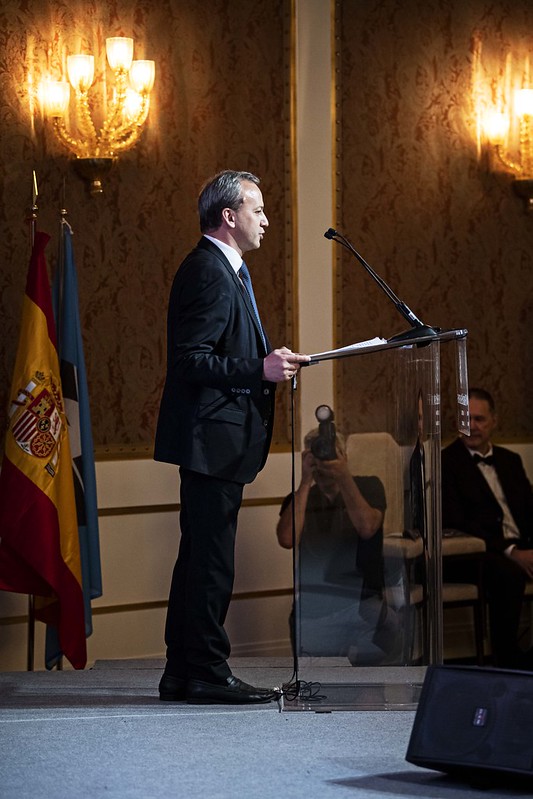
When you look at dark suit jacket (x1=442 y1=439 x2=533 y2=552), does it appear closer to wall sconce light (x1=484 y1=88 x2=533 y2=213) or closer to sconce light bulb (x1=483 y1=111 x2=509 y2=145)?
wall sconce light (x1=484 y1=88 x2=533 y2=213)

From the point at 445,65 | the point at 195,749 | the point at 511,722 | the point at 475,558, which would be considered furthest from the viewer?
the point at 445,65

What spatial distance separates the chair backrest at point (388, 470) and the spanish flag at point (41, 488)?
136 centimetres

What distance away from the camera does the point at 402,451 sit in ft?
10.2

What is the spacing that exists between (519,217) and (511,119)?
48 cm

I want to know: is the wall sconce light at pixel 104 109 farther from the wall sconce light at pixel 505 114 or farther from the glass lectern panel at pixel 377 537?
the glass lectern panel at pixel 377 537

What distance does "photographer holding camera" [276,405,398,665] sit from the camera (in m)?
3.10

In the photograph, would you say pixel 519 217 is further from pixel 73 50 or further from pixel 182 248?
pixel 73 50

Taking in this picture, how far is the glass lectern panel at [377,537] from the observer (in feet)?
10.2

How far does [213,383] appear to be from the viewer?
3008 mm

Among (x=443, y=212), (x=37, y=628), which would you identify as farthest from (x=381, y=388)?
(x=443, y=212)

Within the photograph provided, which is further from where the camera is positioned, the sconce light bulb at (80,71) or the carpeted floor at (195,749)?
the sconce light bulb at (80,71)

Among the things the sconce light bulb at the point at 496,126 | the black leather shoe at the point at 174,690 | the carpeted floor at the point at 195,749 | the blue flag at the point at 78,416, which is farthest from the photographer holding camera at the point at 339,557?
the sconce light bulb at the point at 496,126

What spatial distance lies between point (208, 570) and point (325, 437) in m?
0.48

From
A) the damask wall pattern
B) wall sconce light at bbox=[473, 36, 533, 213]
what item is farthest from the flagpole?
wall sconce light at bbox=[473, 36, 533, 213]
